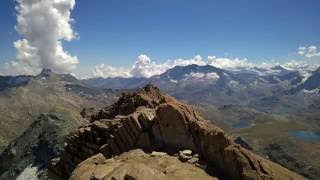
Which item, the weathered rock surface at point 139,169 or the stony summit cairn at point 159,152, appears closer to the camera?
the weathered rock surface at point 139,169

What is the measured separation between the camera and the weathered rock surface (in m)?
48.5

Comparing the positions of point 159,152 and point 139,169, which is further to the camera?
point 159,152

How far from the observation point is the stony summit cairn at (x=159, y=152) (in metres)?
50.8

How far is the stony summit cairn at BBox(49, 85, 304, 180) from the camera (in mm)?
50750

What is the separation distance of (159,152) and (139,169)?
10366 mm

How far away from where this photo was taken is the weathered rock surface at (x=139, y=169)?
159ft

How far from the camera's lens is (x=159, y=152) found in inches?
2320

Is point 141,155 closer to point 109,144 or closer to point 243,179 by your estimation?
point 109,144

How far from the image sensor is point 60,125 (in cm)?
19838

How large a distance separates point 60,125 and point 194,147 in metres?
149

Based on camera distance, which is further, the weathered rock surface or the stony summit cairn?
the stony summit cairn

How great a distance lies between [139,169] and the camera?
4888 centimetres

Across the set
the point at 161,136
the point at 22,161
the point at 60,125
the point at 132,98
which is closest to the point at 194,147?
the point at 161,136

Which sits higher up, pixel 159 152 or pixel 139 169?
pixel 139 169
